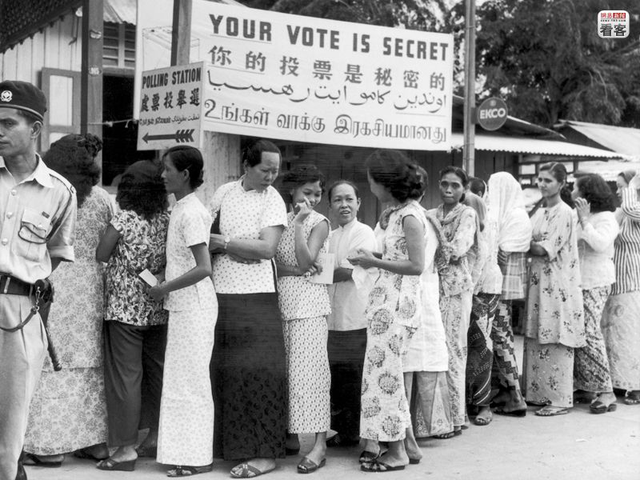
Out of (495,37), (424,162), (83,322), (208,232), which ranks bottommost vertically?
(83,322)

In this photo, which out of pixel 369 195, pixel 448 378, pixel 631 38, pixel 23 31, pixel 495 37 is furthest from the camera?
pixel 631 38

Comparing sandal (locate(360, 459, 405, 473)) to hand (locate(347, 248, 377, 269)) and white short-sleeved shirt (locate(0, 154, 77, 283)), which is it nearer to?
hand (locate(347, 248, 377, 269))

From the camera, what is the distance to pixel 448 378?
18.5ft

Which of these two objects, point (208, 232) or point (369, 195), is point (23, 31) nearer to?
point (208, 232)

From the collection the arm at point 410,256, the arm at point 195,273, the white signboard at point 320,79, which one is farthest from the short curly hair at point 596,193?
Answer: the arm at point 195,273

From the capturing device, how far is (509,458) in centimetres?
514

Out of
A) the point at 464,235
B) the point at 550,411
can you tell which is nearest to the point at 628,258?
the point at 550,411

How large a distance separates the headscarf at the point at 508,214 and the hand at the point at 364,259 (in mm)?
1755

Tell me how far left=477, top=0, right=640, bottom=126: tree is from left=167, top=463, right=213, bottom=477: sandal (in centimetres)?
1518

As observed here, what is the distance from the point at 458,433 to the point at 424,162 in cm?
630

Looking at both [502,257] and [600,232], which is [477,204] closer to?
[502,257]

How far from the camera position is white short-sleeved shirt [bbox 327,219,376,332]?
523 centimetres

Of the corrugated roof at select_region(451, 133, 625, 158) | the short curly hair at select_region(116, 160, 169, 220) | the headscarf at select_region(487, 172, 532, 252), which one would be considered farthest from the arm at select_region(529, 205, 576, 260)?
the corrugated roof at select_region(451, 133, 625, 158)

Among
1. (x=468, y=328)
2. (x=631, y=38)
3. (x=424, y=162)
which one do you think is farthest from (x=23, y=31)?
(x=631, y=38)
